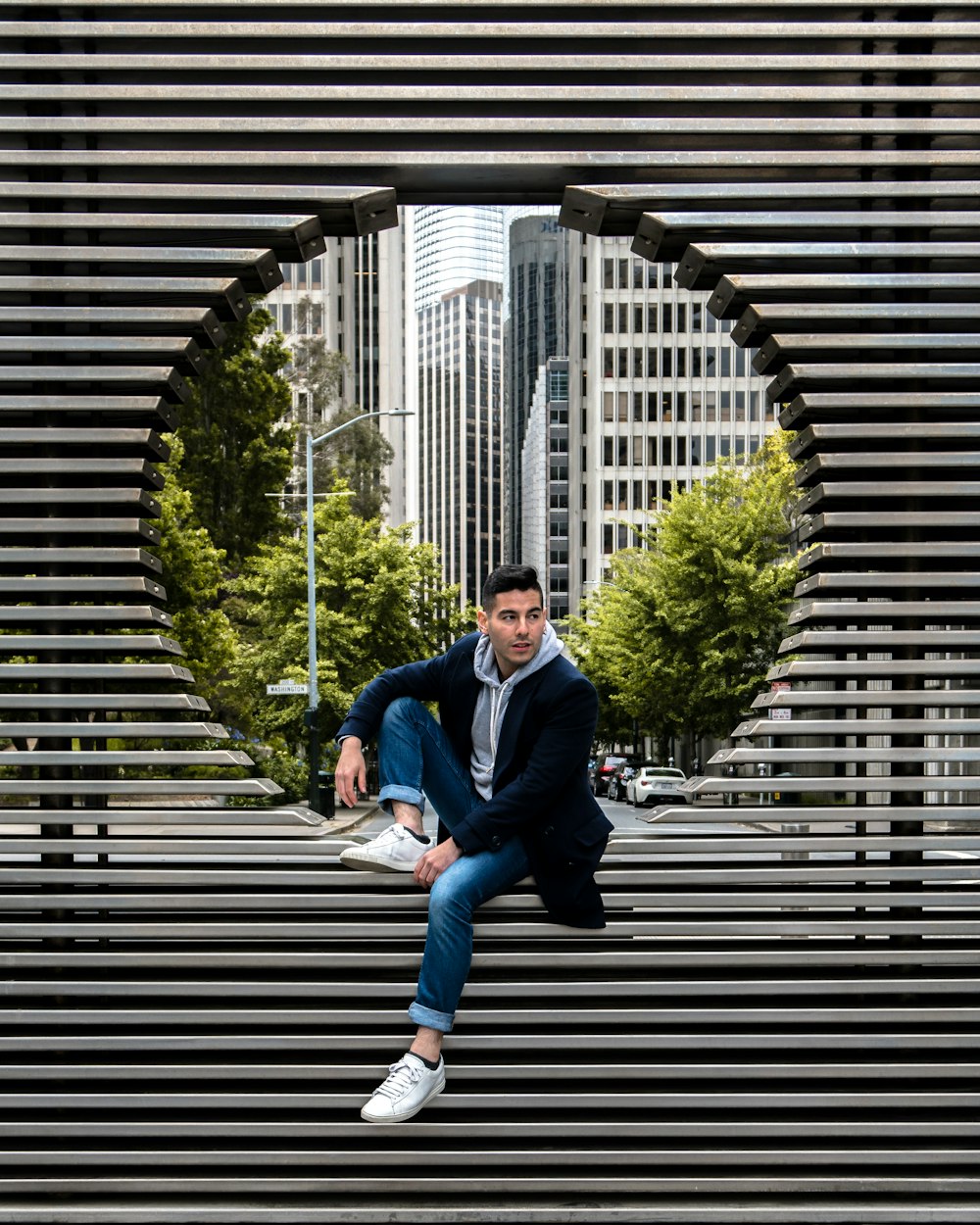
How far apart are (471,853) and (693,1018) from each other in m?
0.99

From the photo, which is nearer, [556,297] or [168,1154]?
[168,1154]

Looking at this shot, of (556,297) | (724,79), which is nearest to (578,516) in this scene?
(724,79)

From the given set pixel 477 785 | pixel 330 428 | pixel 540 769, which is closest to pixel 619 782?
pixel 330 428

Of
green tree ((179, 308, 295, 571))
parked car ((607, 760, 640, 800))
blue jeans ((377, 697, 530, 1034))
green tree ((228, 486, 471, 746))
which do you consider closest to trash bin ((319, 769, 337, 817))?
green tree ((228, 486, 471, 746))

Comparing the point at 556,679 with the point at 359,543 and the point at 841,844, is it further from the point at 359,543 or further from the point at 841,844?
the point at 359,543

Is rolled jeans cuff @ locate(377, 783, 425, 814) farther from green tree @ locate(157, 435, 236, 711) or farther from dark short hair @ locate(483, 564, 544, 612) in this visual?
green tree @ locate(157, 435, 236, 711)

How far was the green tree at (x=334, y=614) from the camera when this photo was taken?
108 ft

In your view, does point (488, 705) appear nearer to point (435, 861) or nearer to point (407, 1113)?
point (435, 861)

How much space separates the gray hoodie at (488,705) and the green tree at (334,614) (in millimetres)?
27196

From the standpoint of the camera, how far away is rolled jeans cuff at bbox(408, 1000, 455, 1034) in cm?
397

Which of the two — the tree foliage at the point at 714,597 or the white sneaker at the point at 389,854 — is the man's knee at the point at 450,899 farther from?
the tree foliage at the point at 714,597

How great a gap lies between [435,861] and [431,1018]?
1.67 ft

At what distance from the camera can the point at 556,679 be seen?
4180 mm

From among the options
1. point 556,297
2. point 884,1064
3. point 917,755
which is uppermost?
point 556,297
